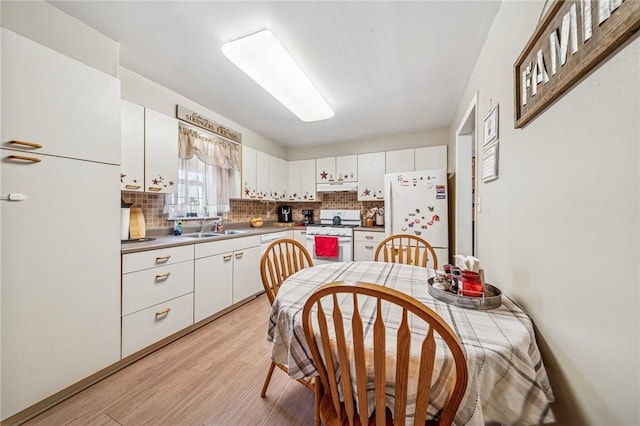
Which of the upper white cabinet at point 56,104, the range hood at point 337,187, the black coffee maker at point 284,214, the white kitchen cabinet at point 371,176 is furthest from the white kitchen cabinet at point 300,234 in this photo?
the upper white cabinet at point 56,104

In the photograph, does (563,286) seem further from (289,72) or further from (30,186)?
(30,186)

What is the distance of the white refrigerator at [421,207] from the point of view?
2.75 m

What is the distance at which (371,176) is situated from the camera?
364 cm

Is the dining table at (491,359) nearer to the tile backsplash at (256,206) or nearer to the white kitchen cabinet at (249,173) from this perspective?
the tile backsplash at (256,206)

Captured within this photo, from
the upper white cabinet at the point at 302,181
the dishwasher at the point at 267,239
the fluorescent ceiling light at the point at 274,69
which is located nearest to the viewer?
the fluorescent ceiling light at the point at 274,69

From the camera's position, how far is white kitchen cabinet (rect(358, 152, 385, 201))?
11.7 feet

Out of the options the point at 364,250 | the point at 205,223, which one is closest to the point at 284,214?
the point at 205,223

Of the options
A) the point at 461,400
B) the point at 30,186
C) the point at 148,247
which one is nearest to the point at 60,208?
the point at 30,186

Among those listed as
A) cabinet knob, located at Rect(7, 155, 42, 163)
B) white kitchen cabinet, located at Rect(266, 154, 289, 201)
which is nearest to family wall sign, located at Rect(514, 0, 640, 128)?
cabinet knob, located at Rect(7, 155, 42, 163)

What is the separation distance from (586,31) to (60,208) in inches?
95.5

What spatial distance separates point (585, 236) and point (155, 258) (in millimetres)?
2414

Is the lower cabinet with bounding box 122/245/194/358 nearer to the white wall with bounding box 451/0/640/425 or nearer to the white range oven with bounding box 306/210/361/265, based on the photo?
the white range oven with bounding box 306/210/361/265

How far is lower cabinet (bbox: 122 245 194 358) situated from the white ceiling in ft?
5.20

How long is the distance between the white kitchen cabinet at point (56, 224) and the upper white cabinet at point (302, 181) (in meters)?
2.79
